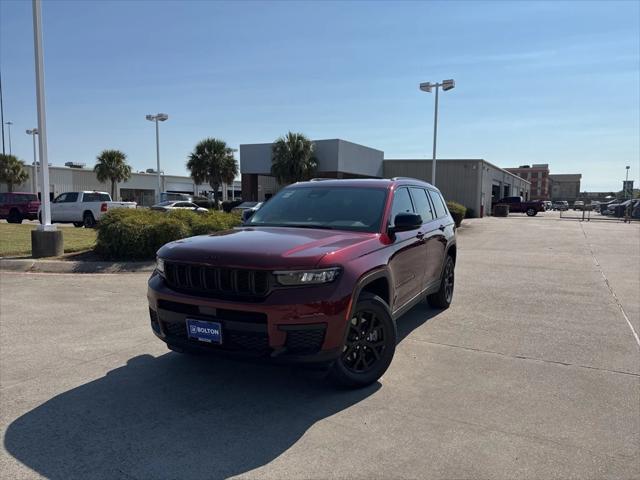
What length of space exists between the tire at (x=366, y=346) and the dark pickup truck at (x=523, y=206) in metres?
47.3

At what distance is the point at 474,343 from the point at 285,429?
9.36 ft

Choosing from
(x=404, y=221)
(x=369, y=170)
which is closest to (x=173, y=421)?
(x=404, y=221)

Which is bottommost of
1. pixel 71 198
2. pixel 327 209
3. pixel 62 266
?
pixel 62 266

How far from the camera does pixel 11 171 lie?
4503 centimetres

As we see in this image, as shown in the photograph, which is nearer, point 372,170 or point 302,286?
point 302,286

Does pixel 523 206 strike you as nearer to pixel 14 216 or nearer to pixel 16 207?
pixel 16 207

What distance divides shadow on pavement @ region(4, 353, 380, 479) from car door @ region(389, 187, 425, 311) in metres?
1.06

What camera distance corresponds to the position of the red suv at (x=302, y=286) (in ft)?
11.2

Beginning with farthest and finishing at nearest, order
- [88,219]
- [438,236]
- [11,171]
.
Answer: [11,171]
[88,219]
[438,236]

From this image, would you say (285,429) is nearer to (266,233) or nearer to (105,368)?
(266,233)

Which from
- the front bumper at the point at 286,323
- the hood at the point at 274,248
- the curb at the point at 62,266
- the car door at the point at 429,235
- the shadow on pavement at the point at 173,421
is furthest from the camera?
the curb at the point at 62,266

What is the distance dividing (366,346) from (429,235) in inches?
87.2

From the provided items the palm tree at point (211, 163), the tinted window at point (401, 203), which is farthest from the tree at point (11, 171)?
the tinted window at point (401, 203)

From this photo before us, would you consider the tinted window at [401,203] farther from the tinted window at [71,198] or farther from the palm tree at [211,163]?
the palm tree at [211,163]
